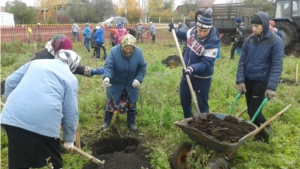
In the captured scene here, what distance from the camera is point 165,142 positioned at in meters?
4.08

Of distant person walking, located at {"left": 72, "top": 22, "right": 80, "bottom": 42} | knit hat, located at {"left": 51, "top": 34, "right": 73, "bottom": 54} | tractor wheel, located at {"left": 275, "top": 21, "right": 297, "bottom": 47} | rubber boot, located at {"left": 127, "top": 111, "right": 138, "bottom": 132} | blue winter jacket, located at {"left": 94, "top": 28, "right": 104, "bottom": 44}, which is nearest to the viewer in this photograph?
knit hat, located at {"left": 51, "top": 34, "right": 73, "bottom": 54}

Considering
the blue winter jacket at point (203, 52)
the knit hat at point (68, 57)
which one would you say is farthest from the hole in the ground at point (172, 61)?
the knit hat at point (68, 57)

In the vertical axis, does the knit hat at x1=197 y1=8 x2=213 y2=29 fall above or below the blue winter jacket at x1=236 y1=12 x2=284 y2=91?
above

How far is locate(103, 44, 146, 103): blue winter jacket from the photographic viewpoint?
4352mm

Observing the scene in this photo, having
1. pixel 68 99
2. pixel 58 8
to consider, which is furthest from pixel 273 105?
pixel 58 8

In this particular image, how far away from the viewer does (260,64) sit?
3.79 metres

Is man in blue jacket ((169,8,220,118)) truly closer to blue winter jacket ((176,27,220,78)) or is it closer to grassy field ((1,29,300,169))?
blue winter jacket ((176,27,220,78))

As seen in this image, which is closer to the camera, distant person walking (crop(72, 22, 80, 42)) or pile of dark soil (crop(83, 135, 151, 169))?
pile of dark soil (crop(83, 135, 151, 169))

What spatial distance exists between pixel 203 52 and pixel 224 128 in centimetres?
105

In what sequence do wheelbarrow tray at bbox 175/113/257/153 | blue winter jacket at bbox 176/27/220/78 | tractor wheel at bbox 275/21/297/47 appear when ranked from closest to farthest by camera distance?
wheelbarrow tray at bbox 175/113/257/153 < blue winter jacket at bbox 176/27/220/78 < tractor wheel at bbox 275/21/297/47

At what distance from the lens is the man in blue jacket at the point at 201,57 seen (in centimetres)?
371

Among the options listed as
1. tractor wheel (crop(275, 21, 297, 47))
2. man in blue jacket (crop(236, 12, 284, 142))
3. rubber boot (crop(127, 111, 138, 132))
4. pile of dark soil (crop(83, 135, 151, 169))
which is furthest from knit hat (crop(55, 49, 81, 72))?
tractor wheel (crop(275, 21, 297, 47))

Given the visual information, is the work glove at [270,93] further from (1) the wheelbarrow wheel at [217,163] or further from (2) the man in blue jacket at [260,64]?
→ (1) the wheelbarrow wheel at [217,163]

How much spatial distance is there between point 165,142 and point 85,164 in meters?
1.11
